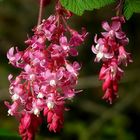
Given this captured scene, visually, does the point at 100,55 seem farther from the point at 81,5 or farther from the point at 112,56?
the point at 81,5

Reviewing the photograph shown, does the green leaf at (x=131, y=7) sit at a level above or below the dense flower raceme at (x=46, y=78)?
above

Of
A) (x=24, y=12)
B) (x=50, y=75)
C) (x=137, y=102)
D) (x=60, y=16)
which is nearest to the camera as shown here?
(x=50, y=75)

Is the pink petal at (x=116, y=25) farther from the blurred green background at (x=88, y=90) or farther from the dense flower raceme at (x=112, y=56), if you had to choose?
the blurred green background at (x=88, y=90)

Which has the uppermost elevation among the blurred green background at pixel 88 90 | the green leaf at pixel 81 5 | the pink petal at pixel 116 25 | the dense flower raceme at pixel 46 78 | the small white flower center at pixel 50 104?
the blurred green background at pixel 88 90

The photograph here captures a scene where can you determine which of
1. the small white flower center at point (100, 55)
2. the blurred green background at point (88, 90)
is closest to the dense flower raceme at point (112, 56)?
the small white flower center at point (100, 55)

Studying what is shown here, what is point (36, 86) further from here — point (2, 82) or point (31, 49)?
point (2, 82)

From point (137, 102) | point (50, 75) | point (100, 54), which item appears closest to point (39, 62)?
point (50, 75)

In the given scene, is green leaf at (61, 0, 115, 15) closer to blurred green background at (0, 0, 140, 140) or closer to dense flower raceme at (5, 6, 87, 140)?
dense flower raceme at (5, 6, 87, 140)
